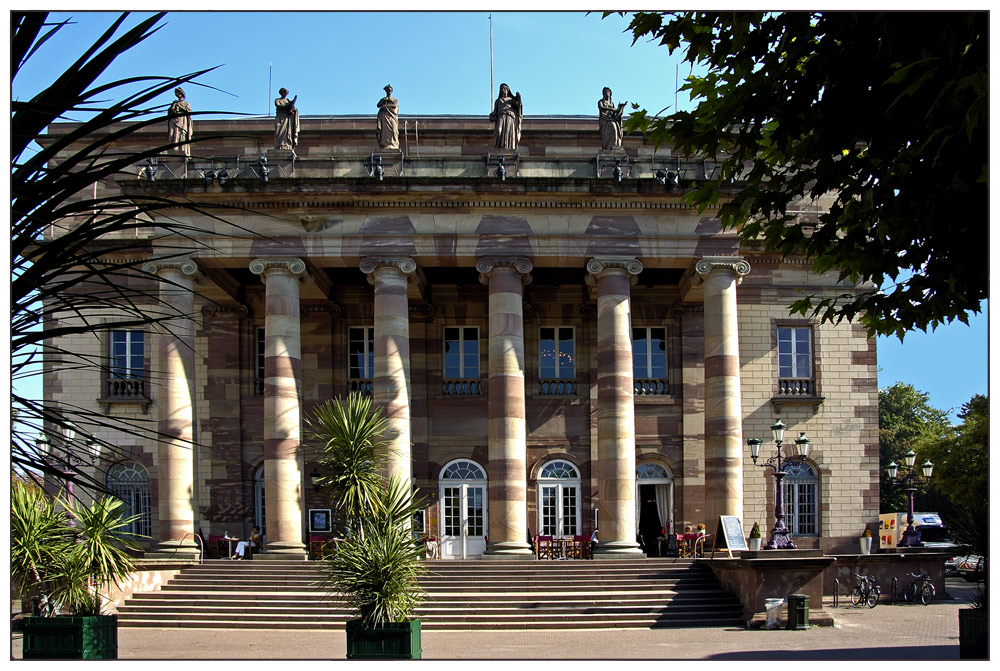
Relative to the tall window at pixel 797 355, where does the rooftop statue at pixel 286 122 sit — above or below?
above

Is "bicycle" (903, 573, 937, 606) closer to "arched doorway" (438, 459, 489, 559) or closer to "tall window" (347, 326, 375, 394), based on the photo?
"arched doorway" (438, 459, 489, 559)

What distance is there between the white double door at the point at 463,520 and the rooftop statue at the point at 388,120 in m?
10.7

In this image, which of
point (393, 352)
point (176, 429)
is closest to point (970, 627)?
point (393, 352)

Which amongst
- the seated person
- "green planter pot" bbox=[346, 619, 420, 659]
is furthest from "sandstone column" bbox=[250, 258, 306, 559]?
"green planter pot" bbox=[346, 619, 420, 659]

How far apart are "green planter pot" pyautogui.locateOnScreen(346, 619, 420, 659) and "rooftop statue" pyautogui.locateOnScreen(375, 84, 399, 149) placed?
713 inches

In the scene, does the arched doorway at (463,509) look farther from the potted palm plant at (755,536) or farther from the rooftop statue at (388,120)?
the rooftop statue at (388,120)

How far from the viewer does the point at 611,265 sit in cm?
3198

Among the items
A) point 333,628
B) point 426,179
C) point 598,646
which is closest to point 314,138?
point 426,179

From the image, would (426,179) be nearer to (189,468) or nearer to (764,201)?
(189,468)

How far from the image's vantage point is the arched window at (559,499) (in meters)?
35.2

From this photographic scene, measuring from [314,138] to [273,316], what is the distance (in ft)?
28.1

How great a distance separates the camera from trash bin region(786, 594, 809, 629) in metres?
24.3

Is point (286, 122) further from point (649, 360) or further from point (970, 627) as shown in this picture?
point (970, 627)

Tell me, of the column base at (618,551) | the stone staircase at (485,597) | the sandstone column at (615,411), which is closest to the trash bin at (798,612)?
the stone staircase at (485,597)
